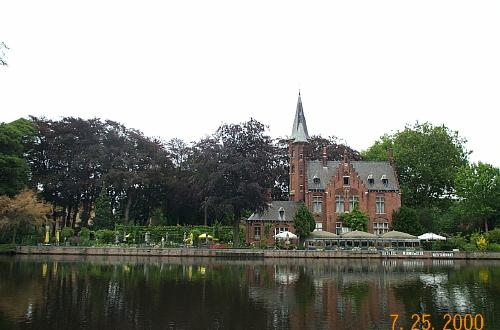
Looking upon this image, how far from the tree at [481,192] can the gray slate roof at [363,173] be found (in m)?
8.66

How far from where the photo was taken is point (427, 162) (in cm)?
7431

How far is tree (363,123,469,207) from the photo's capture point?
73.9m

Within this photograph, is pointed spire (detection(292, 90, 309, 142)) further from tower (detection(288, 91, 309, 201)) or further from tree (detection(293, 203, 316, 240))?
tree (detection(293, 203, 316, 240))

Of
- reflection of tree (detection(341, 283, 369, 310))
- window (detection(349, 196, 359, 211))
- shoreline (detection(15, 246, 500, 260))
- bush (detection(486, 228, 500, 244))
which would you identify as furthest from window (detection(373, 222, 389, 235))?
reflection of tree (detection(341, 283, 369, 310))

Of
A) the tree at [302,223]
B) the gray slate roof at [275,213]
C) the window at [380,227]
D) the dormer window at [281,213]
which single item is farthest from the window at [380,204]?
the dormer window at [281,213]

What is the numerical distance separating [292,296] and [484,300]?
893 cm

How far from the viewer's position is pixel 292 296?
958 inches

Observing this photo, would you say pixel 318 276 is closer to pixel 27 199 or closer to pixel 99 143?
pixel 27 199

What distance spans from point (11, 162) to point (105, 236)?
43.9 ft

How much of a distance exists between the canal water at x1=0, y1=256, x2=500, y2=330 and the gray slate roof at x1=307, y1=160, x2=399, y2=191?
93.3 ft

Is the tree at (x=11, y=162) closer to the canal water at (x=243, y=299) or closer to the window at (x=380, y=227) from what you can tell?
Result: the canal water at (x=243, y=299)

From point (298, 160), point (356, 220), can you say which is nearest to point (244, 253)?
point (356, 220)

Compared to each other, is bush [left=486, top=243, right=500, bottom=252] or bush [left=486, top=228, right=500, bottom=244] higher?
bush [left=486, top=228, right=500, bottom=244]
